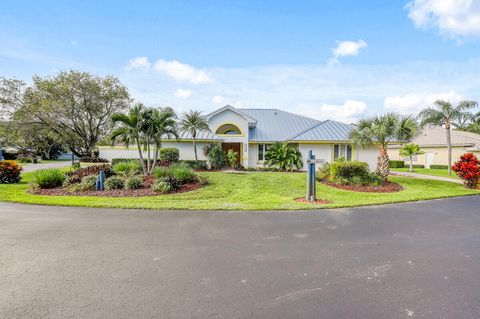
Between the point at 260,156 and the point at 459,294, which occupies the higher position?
the point at 260,156

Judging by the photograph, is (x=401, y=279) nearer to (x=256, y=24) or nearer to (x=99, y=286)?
Result: (x=99, y=286)

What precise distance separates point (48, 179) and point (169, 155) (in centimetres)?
880

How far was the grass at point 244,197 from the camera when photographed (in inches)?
352

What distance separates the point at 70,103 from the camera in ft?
92.4

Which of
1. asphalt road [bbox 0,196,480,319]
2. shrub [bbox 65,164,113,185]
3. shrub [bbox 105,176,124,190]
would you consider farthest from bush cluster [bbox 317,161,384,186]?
shrub [bbox 65,164,113,185]

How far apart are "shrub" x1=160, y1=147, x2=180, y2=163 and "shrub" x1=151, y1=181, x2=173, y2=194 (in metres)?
8.48

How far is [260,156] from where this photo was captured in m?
22.8

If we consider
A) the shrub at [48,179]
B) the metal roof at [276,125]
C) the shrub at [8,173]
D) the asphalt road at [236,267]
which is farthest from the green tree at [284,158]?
the shrub at [8,173]

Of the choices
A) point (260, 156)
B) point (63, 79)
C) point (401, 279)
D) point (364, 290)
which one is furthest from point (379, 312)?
point (63, 79)

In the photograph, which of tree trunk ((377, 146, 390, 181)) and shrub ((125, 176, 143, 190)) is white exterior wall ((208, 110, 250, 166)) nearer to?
tree trunk ((377, 146, 390, 181))

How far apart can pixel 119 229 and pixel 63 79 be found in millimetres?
29654

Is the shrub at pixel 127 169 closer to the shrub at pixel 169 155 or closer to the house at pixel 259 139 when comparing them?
the shrub at pixel 169 155

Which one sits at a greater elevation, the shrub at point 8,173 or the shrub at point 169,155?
the shrub at point 169,155

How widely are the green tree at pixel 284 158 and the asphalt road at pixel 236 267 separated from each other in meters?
12.7
